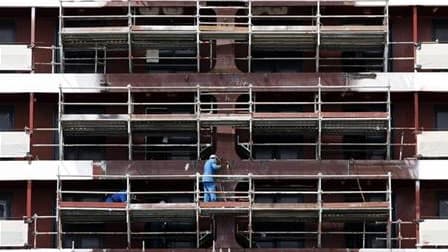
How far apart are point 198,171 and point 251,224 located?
2126 millimetres

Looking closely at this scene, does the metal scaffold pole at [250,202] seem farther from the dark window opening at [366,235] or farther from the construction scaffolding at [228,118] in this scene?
the dark window opening at [366,235]

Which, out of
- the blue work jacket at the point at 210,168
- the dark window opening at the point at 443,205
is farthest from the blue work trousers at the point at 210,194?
the dark window opening at the point at 443,205

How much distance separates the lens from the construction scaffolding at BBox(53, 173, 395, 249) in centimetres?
4212

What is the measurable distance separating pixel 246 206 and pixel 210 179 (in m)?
1.31

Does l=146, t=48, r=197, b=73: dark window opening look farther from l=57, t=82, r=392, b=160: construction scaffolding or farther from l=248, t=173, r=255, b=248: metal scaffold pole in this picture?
l=248, t=173, r=255, b=248: metal scaffold pole

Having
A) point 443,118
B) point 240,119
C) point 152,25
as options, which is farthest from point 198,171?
point 443,118

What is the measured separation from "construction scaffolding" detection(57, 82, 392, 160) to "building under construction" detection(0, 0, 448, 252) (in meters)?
0.06

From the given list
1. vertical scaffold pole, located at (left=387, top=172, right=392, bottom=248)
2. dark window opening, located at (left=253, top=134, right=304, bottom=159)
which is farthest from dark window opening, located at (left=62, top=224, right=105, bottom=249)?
vertical scaffold pole, located at (left=387, top=172, right=392, bottom=248)

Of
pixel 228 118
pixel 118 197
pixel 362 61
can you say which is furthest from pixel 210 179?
pixel 362 61

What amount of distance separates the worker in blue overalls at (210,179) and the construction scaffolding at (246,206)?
0.18 metres

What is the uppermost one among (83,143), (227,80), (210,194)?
(227,80)

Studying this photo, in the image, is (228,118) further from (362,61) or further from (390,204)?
(390,204)

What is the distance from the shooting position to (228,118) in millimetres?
42531

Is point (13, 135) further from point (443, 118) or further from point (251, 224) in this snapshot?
point (443, 118)
